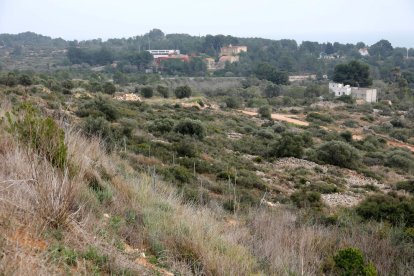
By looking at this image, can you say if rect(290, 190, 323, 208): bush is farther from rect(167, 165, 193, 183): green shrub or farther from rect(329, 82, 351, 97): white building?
rect(329, 82, 351, 97): white building

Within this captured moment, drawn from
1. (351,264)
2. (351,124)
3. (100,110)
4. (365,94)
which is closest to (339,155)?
(100,110)

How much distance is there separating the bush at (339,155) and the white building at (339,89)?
47.4m

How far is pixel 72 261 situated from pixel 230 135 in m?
22.6

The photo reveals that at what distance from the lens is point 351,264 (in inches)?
164

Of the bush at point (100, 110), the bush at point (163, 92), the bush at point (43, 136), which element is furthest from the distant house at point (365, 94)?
the bush at point (43, 136)

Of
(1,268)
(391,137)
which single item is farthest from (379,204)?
(391,137)

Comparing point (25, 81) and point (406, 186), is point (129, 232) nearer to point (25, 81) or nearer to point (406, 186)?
point (406, 186)

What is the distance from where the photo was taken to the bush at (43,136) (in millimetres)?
4117

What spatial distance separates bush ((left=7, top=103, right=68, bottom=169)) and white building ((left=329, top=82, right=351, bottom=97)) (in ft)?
213

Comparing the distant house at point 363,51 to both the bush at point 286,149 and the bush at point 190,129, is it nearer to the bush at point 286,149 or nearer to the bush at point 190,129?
the bush at point 286,149

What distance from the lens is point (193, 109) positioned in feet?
120

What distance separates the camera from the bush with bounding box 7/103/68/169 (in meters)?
4.12

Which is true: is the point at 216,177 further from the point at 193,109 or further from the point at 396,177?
the point at 193,109

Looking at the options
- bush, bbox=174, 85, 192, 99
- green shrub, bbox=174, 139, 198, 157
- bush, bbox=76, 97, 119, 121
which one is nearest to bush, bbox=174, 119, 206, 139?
bush, bbox=76, 97, 119, 121
